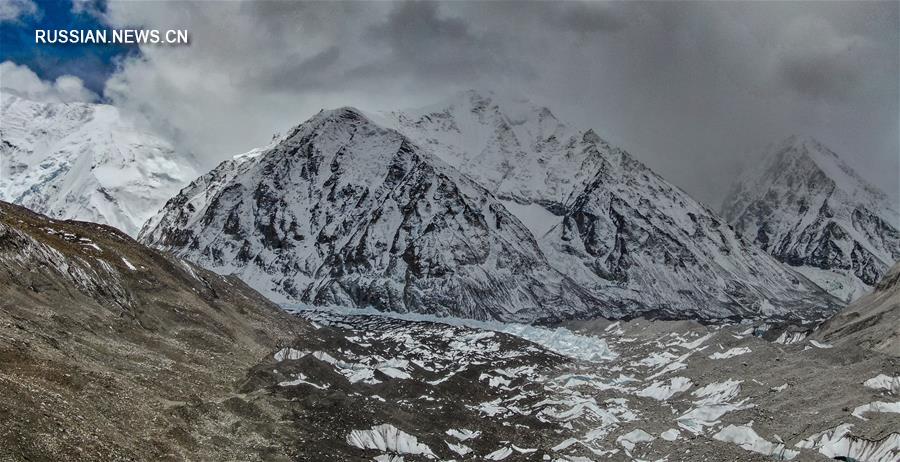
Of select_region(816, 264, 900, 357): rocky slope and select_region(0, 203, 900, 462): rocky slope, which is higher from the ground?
select_region(816, 264, 900, 357): rocky slope

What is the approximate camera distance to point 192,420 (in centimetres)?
7275

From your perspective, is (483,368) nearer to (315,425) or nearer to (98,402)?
(315,425)

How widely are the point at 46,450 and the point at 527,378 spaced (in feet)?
323

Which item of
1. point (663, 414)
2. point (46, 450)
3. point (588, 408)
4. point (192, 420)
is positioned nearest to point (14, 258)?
point (192, 420)

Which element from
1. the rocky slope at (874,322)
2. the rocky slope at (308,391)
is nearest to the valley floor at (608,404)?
the rocky slope at (308,391)

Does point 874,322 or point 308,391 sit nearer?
point 308,391

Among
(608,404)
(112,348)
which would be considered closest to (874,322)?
(608,404)

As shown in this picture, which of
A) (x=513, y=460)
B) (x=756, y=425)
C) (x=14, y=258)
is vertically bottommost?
(x=513, y=460)

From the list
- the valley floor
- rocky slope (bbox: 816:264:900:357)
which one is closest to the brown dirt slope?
the valley floor

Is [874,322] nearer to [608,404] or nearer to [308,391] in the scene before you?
[608,404]

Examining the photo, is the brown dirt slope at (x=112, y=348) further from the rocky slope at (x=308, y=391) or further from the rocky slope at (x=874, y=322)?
the rocky slope at (x=874, y=322)

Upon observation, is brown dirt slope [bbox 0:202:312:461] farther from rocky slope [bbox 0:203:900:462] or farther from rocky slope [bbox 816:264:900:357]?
rocky slope [bbox 816:264:900:357]

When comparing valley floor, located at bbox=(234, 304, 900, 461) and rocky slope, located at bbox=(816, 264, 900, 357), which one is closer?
valley floor, located at bbox=(234, 304, 900, 461)

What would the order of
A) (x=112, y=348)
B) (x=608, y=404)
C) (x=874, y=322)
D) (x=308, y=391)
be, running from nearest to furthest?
(x=112, y=348), (x=308, y=391), (x=608, y=404), (x=874, y=322)
